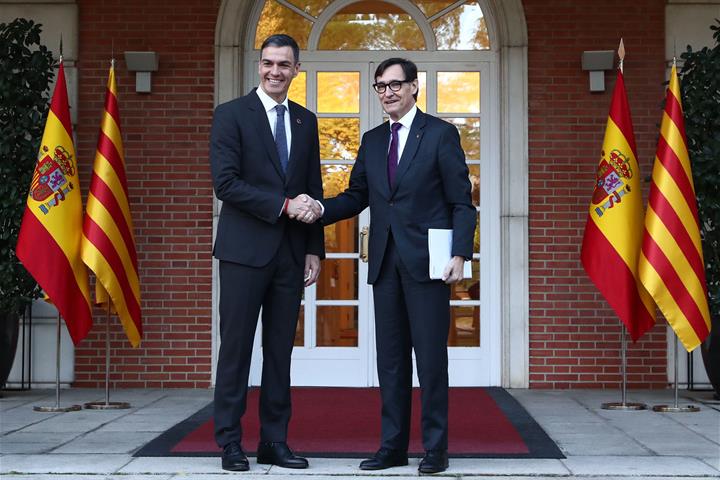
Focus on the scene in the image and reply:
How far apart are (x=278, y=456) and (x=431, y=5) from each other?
4112mm

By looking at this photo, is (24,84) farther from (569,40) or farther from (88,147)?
(569,40)

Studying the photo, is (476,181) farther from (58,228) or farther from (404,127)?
(404,127)

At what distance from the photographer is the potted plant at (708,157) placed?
243 inches

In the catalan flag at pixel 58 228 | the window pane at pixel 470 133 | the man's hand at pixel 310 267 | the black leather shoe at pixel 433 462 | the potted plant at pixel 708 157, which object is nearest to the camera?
the black leather shoe at pixel 433 462

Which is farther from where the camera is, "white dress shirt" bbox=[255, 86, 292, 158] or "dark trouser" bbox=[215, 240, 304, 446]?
"white dress shirt" bbox=[255, 86, 292, 158]

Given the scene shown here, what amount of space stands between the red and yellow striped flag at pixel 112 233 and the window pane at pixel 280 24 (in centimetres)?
143

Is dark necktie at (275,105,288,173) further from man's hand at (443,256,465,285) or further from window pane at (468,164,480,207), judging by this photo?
window pane at (468,164,480,207)

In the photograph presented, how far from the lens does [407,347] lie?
4.12 m

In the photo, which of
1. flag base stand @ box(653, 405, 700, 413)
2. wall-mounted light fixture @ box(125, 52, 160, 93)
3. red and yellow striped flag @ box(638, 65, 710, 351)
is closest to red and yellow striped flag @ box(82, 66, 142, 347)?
wall-mounted light fixture @ box(125, 52, 160, 93)

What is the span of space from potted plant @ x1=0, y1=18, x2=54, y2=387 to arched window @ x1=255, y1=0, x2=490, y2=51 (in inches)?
61.3

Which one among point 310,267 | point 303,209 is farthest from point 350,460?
point 303,209

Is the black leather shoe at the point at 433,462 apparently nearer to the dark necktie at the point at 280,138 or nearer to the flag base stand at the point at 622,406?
Answer: the dark necktie at the point at 280,138

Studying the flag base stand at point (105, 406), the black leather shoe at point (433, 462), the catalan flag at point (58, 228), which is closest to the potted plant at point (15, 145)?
the catalan flag at point (58, 228)

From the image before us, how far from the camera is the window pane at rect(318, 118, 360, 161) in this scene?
723 centimetres
